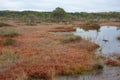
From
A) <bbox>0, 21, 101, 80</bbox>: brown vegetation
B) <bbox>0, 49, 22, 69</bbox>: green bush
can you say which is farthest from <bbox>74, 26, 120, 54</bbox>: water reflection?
<bbox>0, 49, 22, 69</bbox>: green bush

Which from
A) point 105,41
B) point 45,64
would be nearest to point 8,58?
point 45,64

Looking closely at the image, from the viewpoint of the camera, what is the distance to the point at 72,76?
18812mm

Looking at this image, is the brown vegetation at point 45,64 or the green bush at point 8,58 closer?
the brown vegetation at point 45,64

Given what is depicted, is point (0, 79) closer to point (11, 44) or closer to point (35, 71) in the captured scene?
Result: point (35, 71)

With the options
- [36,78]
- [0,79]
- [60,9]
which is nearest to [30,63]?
[36,78]

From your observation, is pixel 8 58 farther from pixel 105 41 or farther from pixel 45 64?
pixel 105 41

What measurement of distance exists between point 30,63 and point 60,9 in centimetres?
7817

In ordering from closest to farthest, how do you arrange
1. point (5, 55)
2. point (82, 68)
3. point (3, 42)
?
point (82, 68) < point (5, 55) < point (3, 42)

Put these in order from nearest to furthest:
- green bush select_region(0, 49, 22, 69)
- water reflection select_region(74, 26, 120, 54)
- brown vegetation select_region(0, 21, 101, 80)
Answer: brown vegetation select_region(0, 21, 101, 80) → green bush select_region(0, 49, 22, 69) → water reflection select_region(74, 26, 120, 54)

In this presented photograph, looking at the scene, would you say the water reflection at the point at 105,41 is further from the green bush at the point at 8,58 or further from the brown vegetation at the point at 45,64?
the green bush at the point at 8,58

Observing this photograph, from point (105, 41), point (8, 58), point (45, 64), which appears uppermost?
point (8, 58)

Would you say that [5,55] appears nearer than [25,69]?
No

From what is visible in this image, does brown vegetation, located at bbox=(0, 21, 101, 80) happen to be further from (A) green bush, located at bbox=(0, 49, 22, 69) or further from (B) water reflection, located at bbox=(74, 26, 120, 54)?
(B) water reflection, located at bbox=(74, 26, 120, 54)

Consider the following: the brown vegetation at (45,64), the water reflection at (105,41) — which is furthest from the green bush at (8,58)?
the water reflection at (105,41)
